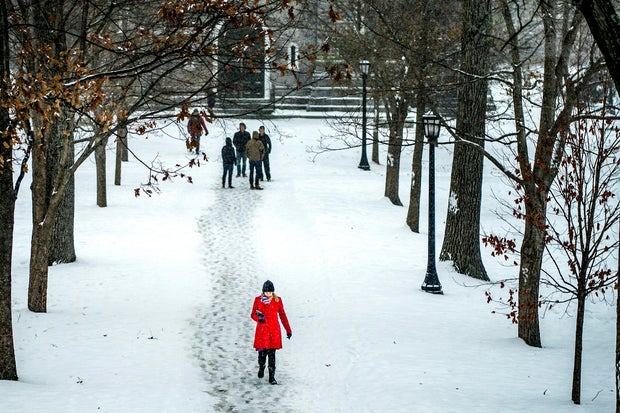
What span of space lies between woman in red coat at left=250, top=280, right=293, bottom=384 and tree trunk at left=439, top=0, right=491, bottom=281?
6.98 m

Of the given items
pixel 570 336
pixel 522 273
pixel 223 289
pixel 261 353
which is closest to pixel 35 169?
pixel 223 289

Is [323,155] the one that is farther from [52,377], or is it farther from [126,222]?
[52,377]

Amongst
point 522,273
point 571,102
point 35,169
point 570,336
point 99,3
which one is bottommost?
point 570,336

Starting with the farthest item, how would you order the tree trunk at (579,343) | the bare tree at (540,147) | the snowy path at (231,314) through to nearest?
1. the bare tree at (540,147)
2. the snowy path at (231,314)
3. the tree trunk at (579,343)

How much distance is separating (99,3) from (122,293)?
5294 millimetres

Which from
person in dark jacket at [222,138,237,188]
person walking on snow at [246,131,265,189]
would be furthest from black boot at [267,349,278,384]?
person walking on snow at [246,131,265,189]

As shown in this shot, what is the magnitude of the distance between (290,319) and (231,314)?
1.02m

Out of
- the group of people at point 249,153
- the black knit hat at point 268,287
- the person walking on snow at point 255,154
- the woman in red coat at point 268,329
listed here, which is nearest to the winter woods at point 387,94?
the black knit hat at point 268,287

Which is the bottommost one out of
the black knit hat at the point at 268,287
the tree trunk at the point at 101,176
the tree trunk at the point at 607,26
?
the black knit hat at the point at 268,287

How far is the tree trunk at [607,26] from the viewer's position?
572 cm

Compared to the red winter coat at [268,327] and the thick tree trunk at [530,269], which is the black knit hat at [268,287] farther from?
the thick tree trunk at [530,269]

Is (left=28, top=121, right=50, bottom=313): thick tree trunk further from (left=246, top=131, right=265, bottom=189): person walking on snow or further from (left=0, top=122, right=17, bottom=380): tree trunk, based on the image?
(left=246, top=131, right=265, bottom=189): person walking on snow

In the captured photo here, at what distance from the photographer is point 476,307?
14922 millimetres

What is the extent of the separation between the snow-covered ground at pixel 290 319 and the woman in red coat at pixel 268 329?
0.30m
